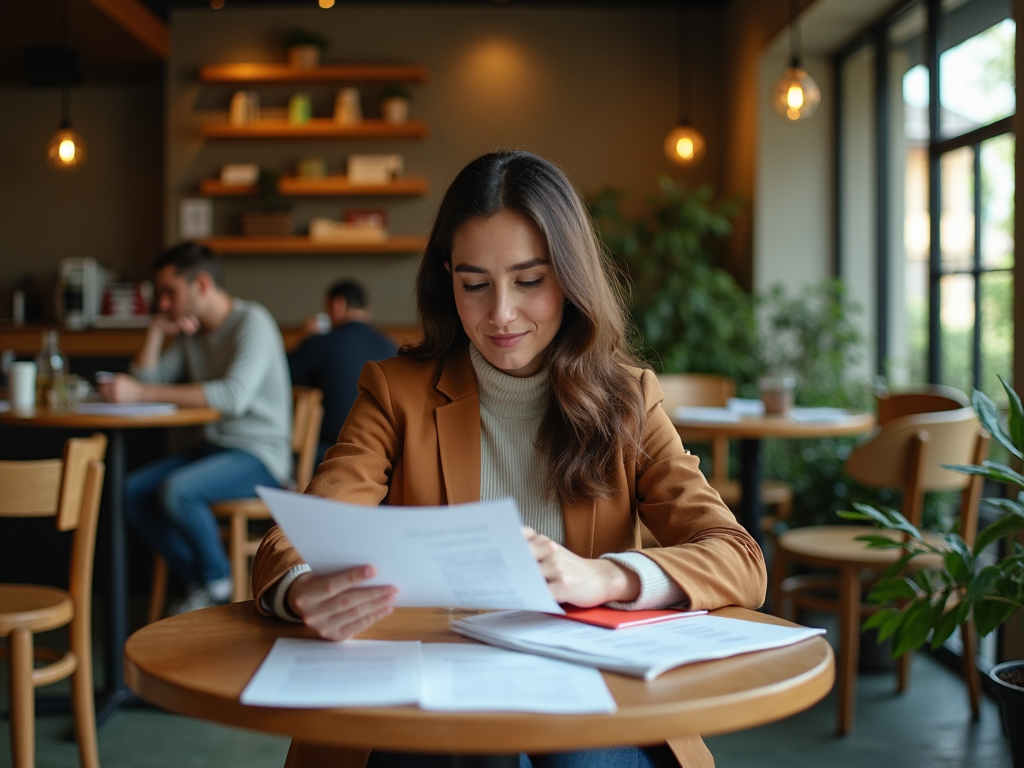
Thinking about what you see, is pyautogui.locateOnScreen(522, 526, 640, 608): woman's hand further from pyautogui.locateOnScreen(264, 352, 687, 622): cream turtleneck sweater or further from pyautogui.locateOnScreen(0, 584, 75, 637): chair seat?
pyautogui.locateOnScreen(0, 584, 75, 637): chair seat

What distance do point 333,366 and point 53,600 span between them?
2010 millimetres

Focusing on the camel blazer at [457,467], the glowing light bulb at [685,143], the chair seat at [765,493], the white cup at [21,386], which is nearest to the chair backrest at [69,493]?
the white cup at [21,386]

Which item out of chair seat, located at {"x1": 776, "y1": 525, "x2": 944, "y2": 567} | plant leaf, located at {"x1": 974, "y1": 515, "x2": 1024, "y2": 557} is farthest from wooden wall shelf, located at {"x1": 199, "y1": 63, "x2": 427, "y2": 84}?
plant leaf, located at {"x1": 974, "y1": 515, "x2": 1024, "y2": 557}

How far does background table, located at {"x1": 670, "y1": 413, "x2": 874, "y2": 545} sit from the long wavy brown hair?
180 cm

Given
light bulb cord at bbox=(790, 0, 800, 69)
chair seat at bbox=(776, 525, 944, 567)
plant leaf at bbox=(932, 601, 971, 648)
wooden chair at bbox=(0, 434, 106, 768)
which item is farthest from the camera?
light bulb cord at bbox=(790, 0, 800, 69)

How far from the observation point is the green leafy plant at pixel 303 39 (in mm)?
5977

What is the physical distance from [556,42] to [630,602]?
5.62 meters

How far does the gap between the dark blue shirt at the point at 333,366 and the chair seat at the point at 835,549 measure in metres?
1.92

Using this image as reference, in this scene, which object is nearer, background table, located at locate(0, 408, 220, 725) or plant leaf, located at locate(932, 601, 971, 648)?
plant leaf, located at locate(932, 601, 971, 648)

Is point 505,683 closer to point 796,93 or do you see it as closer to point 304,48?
point 796,93

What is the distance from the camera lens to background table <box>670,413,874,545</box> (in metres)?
3.21

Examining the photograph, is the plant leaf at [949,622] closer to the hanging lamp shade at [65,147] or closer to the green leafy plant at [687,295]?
the green leafy plant at [687,295]

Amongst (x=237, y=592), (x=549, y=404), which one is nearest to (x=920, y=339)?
(x=237, y=592)

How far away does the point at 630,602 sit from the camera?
1.10 meters
